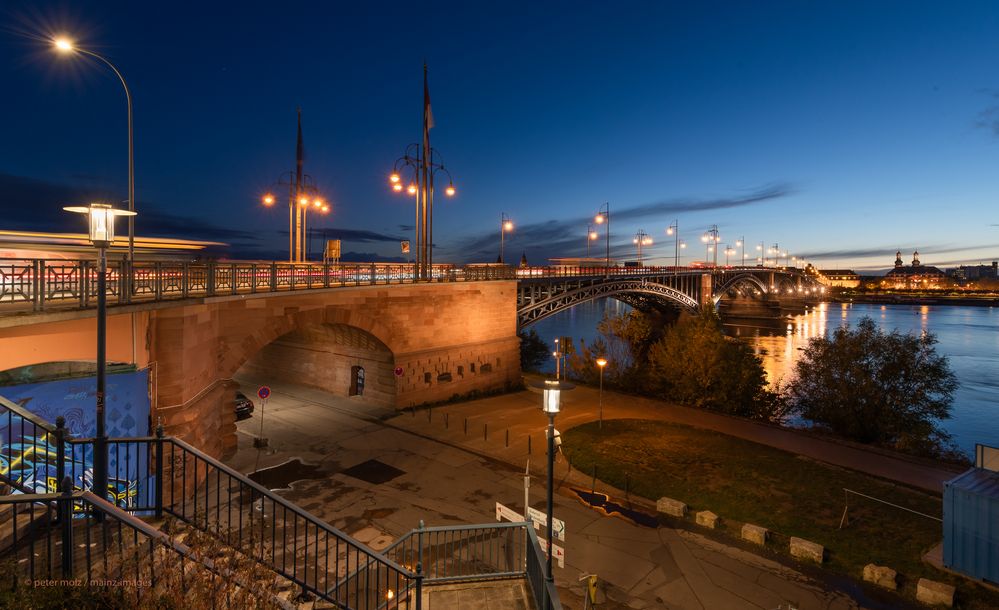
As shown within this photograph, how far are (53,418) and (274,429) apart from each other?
38.5ft

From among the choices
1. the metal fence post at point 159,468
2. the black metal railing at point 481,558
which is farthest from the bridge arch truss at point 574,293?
the metal fence post at point 159,468

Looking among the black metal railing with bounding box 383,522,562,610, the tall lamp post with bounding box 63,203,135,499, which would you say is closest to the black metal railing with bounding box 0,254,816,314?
the tall lamp post with bounding box 63,203,135,499

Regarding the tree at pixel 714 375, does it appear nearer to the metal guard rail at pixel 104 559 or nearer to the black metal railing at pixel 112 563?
the metal guard rail at pixel 104 559

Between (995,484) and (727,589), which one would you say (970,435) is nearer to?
(995,484)

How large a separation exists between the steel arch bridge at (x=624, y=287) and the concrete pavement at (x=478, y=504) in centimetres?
1405

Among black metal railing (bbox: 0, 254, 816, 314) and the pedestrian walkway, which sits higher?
black metal railing (bbox: 0, 254, 816, 314)

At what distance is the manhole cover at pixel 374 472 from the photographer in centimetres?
1638

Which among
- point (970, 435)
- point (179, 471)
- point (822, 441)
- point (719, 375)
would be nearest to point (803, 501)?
point (822, 441)

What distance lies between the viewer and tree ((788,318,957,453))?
24.0m

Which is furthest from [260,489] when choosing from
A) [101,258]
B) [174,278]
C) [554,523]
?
[174,278]

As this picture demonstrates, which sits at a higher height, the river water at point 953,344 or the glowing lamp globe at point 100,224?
the glowing lamp globe at point 100,224

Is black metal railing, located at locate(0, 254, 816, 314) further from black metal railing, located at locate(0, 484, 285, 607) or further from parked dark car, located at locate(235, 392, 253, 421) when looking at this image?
parked dark car, located at locate(235, 392, 253, 421)

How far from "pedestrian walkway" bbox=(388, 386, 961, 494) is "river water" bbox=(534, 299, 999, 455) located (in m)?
15.1

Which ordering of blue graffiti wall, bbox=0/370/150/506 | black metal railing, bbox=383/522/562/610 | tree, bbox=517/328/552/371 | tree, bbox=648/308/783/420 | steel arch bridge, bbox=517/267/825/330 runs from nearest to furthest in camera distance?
black metal railing, bbox=383/522/562/610, blue graffiti wall, bbox=0/370/150/506, tree, bbox=648/308/783/420, steel arch bridge, bbox=517/267/825/330, tree, bbox=517/328/552/371
